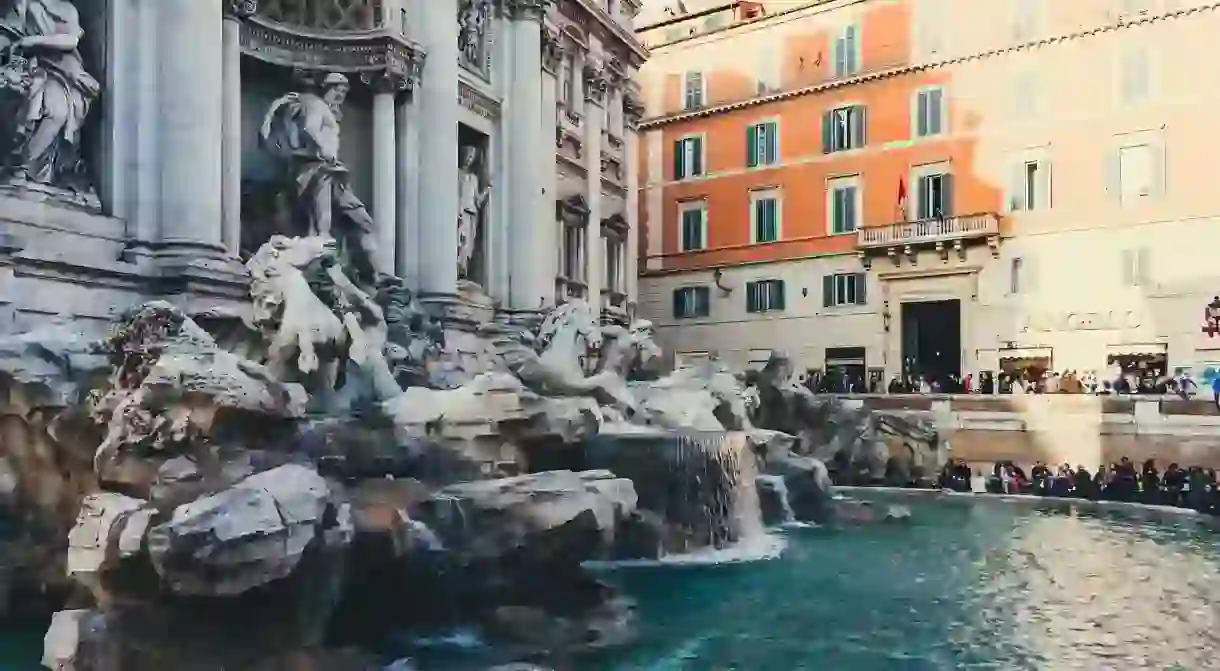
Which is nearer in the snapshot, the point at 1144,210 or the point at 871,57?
the point at 1144,210

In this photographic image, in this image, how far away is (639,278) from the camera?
31734 mm

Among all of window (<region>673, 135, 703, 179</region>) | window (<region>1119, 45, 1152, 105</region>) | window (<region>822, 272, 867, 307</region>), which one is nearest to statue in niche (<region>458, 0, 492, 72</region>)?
window (<region>822, 272, 867, 307</region>)

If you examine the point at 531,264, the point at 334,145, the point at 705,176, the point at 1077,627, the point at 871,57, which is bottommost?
the point at 1077,627

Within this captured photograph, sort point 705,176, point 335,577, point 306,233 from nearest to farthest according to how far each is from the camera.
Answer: point 335,577 → point 306,233 → point 705,176

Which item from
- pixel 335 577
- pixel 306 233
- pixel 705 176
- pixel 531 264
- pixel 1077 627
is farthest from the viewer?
pixel 705 176

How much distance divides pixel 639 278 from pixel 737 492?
19.4m

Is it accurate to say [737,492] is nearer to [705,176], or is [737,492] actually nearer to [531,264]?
[531,264]

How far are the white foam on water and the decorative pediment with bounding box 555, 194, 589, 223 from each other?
33.1 feet

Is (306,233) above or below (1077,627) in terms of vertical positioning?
above

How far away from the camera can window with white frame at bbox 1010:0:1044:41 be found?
25.4 metres

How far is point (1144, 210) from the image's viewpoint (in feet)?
77.7

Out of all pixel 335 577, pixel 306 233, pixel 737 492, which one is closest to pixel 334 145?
pixel 306 233

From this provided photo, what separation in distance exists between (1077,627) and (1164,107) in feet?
59.9

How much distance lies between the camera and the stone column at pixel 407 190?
1584 cm
